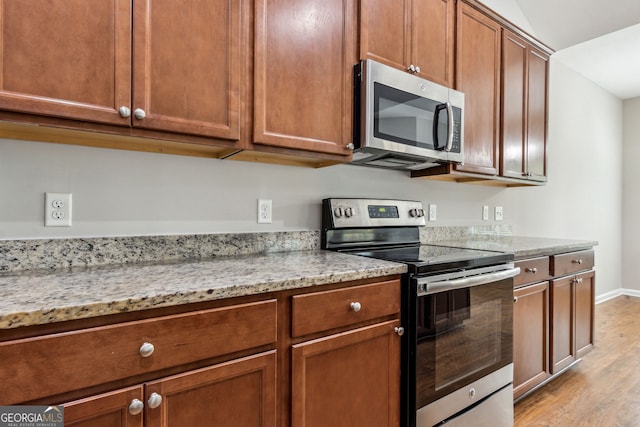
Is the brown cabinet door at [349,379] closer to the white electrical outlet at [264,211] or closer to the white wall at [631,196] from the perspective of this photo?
the white electrical outlet at [264,211]

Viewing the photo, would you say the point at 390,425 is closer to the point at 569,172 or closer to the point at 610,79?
the point at 569,172

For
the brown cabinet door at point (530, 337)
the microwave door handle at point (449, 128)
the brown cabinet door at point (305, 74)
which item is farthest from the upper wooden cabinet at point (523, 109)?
the brown cabinet door at point (305, 74)

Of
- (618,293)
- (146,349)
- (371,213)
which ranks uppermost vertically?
(371,213)

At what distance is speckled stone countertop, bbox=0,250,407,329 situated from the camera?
75cm

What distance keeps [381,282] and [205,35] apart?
1.09 meters

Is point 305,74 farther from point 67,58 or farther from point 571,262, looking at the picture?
point 571,262

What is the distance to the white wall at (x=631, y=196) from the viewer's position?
4547 millimetres

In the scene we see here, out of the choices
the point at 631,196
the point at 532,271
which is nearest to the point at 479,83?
the point at 532,271

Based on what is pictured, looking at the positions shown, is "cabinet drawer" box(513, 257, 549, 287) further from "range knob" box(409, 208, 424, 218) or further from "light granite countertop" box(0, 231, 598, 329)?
"light granite countertop" box(0, 231, 598, 329)

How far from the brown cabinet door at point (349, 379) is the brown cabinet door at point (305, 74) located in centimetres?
78

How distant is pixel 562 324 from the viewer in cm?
222

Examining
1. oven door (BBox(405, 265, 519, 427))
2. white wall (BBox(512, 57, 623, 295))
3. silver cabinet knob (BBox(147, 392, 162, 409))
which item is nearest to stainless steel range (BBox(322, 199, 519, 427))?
oven door (BBox(405, 265, 519, 427))

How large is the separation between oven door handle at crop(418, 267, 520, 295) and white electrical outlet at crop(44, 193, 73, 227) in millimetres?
1336

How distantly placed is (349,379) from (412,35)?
1659 mm
